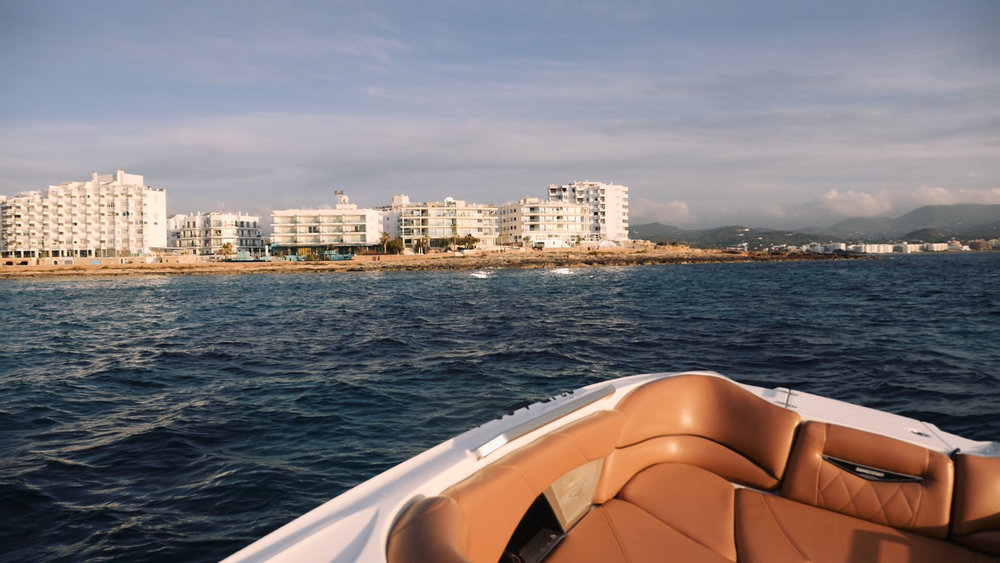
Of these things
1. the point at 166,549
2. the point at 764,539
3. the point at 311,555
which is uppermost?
the point at 311,555

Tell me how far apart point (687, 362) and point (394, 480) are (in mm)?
14144

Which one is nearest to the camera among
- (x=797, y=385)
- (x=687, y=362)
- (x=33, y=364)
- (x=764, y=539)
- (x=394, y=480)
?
(x=394, y=480)

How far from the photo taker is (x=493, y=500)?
11.8 feet

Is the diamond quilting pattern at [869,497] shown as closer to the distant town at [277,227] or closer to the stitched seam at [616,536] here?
the stitched seam at [616,536]

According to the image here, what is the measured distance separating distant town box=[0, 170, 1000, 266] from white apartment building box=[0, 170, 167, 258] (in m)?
0.22

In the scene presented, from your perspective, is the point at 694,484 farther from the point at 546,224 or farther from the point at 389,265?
the point at 546,224

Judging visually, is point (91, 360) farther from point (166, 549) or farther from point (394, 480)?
point (394, 480)

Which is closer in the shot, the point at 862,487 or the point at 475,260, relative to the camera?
the point at 862,487

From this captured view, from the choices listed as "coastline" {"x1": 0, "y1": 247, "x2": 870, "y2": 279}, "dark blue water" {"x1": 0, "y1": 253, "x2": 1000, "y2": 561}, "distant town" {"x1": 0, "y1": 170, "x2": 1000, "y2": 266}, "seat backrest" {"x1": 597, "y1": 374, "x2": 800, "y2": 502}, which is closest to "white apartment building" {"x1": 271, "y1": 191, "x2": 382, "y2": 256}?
"distant town" {"x1": 0, "y1": 170, "x2": 1000, "y2": 266}

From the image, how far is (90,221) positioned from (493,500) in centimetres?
15246

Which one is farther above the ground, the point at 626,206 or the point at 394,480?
the point at 626,206

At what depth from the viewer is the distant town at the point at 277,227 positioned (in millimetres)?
117188

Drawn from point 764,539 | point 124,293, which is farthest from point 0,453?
point 124,293

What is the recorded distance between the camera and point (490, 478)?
3668 mm
